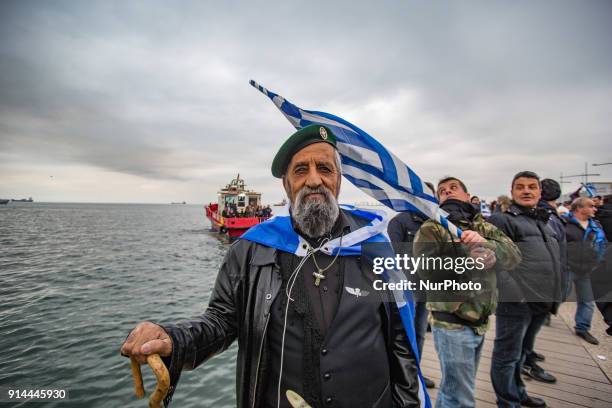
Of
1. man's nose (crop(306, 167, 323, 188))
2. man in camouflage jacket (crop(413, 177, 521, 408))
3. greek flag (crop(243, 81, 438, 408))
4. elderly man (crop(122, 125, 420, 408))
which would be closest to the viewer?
elderly man (crop(122, 125, 420, 408))

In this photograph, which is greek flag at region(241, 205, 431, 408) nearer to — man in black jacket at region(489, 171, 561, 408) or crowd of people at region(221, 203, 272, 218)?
man in black jacket at region(489, 171, 561, 408)

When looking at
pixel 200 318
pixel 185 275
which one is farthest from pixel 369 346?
pixel 185 275

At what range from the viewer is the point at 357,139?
2.71 metres

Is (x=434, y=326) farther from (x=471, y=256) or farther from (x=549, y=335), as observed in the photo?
(x=549, y=335)

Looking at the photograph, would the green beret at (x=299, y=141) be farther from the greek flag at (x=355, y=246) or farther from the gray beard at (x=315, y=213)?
the greek flag at (x=355, y=246)

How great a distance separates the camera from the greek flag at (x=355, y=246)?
1.90 meters

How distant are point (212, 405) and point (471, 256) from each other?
5271 millimetres

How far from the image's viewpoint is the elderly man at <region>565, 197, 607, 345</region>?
4668 millimetres

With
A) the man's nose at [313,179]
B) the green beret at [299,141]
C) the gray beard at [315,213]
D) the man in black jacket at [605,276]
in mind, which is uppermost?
the green beret at [299,141]

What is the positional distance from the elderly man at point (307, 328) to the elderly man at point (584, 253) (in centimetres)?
506

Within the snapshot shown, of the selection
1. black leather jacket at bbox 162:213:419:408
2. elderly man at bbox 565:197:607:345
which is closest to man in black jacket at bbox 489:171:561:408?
black leather jacket at bbox 162:213:419:408

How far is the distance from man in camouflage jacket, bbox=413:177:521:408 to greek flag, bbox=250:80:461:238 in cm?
30

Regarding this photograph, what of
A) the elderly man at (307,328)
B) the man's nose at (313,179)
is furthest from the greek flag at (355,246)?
the man's nose at (313,179)

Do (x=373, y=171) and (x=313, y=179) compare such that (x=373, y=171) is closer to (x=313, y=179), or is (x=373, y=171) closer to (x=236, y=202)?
(x=313, y=179)
